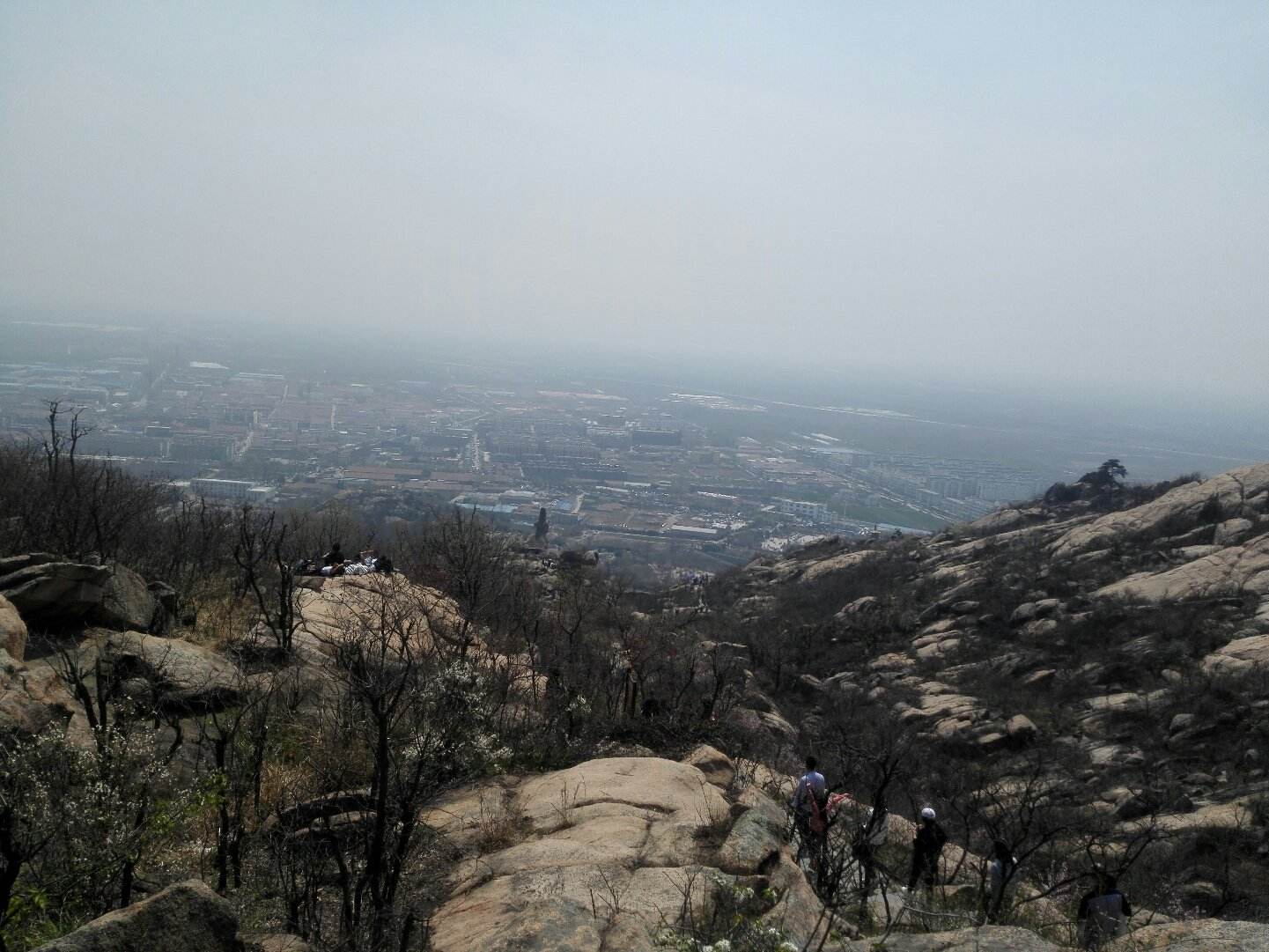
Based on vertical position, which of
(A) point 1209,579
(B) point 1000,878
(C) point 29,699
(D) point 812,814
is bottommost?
(B) point 1000,878

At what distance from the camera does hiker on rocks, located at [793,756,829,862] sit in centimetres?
687

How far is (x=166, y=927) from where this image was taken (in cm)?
382

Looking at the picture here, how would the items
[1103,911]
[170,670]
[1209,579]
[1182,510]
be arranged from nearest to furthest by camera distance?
1. [1103,911]
2. [170,670]
3. [1209,579]
4. [1182,510]

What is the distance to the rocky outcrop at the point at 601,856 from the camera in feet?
16.0

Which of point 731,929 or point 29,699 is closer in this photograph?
point 731,929

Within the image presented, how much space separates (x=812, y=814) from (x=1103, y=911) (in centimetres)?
282

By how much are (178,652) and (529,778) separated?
176 inches

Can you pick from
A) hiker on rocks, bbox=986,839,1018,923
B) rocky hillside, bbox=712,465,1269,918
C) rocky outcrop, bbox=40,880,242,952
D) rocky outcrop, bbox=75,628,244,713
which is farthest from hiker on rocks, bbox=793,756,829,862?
rocky outcrop, bbox=75,628,244,713

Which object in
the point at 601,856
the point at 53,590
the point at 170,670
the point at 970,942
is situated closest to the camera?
the point at 970,942

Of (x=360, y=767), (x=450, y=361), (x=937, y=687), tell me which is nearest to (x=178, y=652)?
(x=360, y=767)

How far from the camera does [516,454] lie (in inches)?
3563

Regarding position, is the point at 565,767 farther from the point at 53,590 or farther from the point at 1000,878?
the point at 53,590

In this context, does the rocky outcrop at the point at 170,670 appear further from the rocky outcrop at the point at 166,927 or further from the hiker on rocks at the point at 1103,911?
the hiker on rocks at the point at 1103,911

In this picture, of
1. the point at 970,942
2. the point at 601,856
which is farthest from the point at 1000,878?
the point at 601,856
